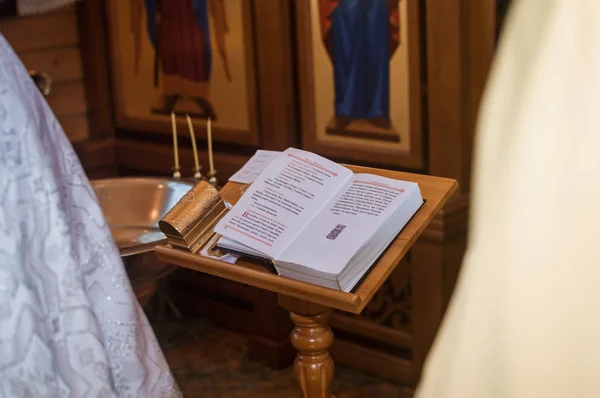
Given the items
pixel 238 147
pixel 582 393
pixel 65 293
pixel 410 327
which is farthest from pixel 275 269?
pixel 238 147

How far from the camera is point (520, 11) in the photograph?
1.27ft

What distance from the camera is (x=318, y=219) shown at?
1.32 m

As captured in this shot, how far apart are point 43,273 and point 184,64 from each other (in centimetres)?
135

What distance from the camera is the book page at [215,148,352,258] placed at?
1.31 m

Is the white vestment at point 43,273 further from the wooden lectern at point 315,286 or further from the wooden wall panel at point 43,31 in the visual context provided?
the wooden wall panel at point 43,31

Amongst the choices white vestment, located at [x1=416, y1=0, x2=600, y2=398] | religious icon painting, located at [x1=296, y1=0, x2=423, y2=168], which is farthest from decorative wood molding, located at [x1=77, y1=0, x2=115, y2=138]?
white vestment, located at [x1=416, y1=0, x2=600, y2=398]

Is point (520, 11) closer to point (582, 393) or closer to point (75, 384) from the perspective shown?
point (582, 393)

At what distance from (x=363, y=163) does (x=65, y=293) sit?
1.04 metres

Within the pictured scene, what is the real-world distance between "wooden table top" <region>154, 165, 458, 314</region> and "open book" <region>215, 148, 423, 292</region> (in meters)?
0.01

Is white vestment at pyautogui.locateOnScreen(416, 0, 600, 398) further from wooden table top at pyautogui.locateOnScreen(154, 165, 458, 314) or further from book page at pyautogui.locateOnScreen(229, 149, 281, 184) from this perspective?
book page at pyautogui.locateOnScreen(229, 149, 281, 184)

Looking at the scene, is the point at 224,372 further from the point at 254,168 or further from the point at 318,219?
the point at 318,219

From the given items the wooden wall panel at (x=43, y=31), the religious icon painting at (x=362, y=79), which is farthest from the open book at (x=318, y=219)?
the wooden wall panel at (x=43, y=31)

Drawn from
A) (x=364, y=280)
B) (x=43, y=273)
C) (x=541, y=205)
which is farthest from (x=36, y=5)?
(x=541, y=205)

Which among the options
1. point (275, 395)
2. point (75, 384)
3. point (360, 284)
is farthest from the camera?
point (275, 395)
